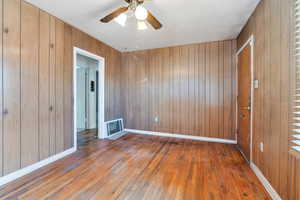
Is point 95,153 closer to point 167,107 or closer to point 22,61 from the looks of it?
point 22,61

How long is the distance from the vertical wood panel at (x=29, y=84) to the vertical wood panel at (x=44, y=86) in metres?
0.07

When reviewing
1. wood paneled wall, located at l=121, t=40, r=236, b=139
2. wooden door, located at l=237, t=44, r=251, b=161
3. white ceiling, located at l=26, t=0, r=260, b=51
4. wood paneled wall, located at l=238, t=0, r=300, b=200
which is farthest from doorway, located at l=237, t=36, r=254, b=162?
wood paneled wall, located at l=121, t=40, r=236, b=139

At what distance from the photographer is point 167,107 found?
4.30 m

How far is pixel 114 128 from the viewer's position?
4375 mm

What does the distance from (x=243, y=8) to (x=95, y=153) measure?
3.76 meters

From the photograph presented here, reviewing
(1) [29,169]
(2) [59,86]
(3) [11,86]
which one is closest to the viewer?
(3) [11,86]

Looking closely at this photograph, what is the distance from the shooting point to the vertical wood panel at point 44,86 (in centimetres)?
241

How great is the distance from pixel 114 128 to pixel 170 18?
3.30m

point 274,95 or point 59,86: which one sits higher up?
point 59,86

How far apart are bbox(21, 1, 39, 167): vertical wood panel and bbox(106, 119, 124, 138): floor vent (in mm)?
1903

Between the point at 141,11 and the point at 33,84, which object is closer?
the point at 141,11

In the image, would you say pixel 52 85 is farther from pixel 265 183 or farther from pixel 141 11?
pixel 265 183

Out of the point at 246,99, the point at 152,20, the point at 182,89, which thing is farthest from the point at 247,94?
the point at 152,20

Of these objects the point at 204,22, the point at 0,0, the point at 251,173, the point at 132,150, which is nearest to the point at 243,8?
the point at 204,22
